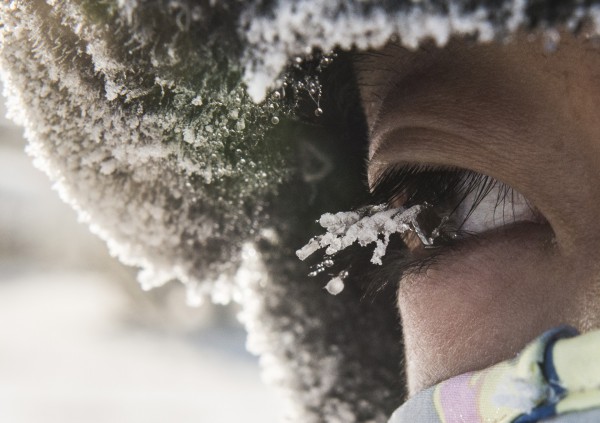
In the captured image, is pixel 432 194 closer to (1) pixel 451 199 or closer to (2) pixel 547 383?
(1) pixel 451 199

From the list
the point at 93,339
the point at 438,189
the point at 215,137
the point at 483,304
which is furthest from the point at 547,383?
the point at 93,339

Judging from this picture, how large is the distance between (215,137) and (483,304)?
41 cm

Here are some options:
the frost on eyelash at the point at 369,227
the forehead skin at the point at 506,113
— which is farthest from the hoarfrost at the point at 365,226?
the forehead skin at the point at 506,113

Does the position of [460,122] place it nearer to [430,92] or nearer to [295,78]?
[430,92]

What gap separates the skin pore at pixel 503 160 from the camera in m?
0.67

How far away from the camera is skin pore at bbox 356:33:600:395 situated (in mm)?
673

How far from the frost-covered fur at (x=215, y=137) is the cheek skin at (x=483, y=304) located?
327 millimetres

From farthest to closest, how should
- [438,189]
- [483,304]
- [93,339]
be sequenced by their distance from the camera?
[93,339], [438,189], [483,304]

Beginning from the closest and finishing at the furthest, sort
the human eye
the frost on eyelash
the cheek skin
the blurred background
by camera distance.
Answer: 1. the cheek skin
2. the human eye
3. the frost on eyelash
4. the blurred background

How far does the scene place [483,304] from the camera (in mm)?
853

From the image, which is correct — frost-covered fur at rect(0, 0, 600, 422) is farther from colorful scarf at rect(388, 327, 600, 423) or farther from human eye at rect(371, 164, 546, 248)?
colorful scarf at rect(388, 327, 600, 423)

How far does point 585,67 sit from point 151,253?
91 cm

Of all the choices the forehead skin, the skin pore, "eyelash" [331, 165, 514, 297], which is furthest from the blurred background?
the forehead skin

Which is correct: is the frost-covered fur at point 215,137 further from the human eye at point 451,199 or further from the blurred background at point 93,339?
the blurred background at point 93,339
